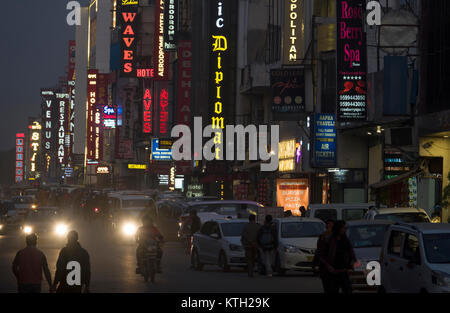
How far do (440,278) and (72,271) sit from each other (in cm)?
524

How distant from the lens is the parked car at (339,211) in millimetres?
29109

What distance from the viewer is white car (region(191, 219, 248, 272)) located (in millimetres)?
27073

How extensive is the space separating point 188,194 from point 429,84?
41756 mm

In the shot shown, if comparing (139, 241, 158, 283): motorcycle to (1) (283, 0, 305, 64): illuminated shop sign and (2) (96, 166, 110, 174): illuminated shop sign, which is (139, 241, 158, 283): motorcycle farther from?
(2) (96, 166, 110, 174): illuminated shop sign

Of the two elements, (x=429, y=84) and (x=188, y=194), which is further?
(x=188, y=194)

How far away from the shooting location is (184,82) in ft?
259

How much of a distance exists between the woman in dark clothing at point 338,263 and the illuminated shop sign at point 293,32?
33376 millimetres

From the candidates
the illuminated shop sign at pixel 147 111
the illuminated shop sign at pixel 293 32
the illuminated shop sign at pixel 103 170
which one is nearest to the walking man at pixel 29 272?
A: the illuminated shop sign at pixel 293 32

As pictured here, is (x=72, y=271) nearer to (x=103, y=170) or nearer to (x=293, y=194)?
(x=293, y=194)

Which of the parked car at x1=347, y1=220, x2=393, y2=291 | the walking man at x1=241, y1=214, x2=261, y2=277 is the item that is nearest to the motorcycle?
the walking man at x1=241, y1=214, x2=261, y2=277

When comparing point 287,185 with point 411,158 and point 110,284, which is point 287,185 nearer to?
point 411,158

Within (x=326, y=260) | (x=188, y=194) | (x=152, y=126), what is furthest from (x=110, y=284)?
(x=152, y=126)

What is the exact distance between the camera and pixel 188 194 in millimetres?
73875

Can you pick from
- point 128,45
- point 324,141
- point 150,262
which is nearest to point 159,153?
point 128,45
